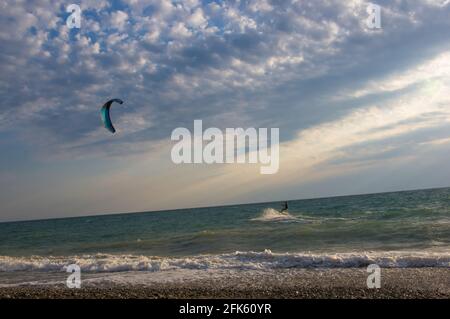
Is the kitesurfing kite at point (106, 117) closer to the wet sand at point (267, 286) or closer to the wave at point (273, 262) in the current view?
the wave at point (273, 262)

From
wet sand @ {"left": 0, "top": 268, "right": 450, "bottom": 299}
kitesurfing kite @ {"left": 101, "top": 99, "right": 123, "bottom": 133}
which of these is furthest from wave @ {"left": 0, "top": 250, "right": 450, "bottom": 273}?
kitesurfing kite @ {"left": 101, "top": 99, "right": 123, "bottom": 133}

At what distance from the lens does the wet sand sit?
9.33m

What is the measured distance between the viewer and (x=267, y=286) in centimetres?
1067

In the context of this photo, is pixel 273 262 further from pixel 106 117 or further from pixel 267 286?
pixel 106 117

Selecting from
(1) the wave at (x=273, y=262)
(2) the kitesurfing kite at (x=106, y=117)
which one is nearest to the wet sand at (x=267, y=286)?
(1) the wave at (x=273, y=262)

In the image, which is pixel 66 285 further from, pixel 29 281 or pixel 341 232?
pixel 341 232

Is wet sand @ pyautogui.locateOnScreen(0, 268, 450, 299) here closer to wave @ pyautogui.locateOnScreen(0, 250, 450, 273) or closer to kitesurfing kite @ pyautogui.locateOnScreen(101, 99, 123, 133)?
wave @ pyautogui.locateOnScreen(0, 250, 450, 273)

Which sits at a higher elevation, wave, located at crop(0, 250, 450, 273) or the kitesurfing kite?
the kitesurfing kite

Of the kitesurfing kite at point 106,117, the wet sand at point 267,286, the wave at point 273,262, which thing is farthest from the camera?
the kitesurfing kite at point 106,117

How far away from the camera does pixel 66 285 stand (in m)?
12.0

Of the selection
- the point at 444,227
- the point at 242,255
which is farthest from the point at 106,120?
the point at 444,227

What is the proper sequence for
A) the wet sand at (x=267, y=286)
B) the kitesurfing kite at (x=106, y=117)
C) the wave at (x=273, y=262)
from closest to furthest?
the wet sand at (x=267, y=286), the wave at (x=273, y=262), the kitesurfing kite at (x=106, y=117)

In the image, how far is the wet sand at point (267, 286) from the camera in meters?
9.33

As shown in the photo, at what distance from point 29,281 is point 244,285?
25.1 ft
